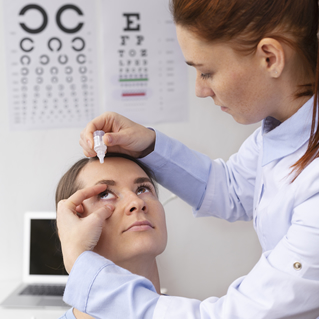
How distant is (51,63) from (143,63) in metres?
0.50

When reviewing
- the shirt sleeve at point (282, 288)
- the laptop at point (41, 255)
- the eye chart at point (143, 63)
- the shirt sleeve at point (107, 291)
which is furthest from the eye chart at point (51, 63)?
the shirt sleeve at point (282, 288)

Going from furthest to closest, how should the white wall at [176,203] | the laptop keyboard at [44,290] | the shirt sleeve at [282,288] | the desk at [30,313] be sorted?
1. the white wall at [176,203]
2. the laptop keyboard at [44,290]
3. the desk at [30,313]
4. the shirt sleeve at [282,288]

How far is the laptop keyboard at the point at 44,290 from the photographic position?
167cm

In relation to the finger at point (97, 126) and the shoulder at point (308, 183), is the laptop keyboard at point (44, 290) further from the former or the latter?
the shoulder at point (308, 183)

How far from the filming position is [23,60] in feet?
6.04

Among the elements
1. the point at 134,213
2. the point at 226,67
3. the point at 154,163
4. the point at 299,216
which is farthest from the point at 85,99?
the point at 299,216

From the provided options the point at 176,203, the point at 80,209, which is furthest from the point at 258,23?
the point at 176,203

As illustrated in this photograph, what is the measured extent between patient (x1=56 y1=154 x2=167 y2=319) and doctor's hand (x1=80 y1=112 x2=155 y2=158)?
0.06 m

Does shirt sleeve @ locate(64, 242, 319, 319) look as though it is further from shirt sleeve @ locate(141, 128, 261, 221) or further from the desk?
the desk

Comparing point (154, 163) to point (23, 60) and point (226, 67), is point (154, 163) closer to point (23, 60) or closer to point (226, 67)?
point (226, 67)

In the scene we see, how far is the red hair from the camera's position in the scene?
759 millimetres

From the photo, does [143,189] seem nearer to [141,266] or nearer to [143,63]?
[141,266]

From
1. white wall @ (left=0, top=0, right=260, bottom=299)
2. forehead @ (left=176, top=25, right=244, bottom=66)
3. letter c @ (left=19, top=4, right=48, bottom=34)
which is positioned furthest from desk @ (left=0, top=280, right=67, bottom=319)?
letter c @ (left=19, top=4, right=48, bottom=34)

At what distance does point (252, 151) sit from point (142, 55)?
939mm
